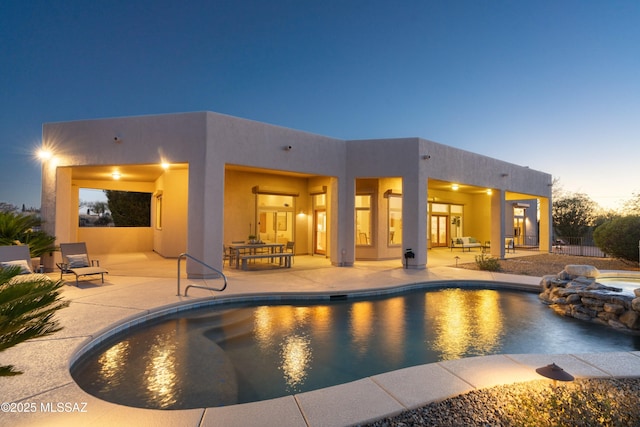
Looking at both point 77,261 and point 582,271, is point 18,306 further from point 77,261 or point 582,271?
point 582,271

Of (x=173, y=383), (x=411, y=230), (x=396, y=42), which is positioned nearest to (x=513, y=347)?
(x=173, y=383)

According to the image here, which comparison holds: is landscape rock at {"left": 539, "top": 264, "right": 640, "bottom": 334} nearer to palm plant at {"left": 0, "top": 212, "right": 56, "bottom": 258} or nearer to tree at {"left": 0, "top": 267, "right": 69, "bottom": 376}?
tree at {"left": 0, "top": 267, "right": 69, "bottom": 376}

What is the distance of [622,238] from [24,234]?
2167cm

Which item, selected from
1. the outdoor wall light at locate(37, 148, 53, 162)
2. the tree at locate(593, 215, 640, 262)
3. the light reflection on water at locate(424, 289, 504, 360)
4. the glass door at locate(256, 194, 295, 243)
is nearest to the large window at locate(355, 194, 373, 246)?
the glass door at locate(256, 194, 295, 243)

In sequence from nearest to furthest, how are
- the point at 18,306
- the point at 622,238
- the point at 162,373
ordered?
the point at 18,306
the point at 162,373
the point at 622,238

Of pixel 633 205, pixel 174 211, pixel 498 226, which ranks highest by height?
pixel 633 205

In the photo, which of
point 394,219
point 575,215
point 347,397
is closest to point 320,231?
point 394,219

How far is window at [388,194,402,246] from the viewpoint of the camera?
1498cm

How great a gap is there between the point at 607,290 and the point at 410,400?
6.62 metres

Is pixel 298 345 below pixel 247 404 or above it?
below

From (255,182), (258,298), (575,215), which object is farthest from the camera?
(575,215)

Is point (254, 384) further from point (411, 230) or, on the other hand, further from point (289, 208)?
point (289, 208)

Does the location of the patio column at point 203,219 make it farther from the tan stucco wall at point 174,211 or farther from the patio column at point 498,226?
the patio column at point 498,226

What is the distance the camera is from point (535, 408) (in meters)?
2.92
